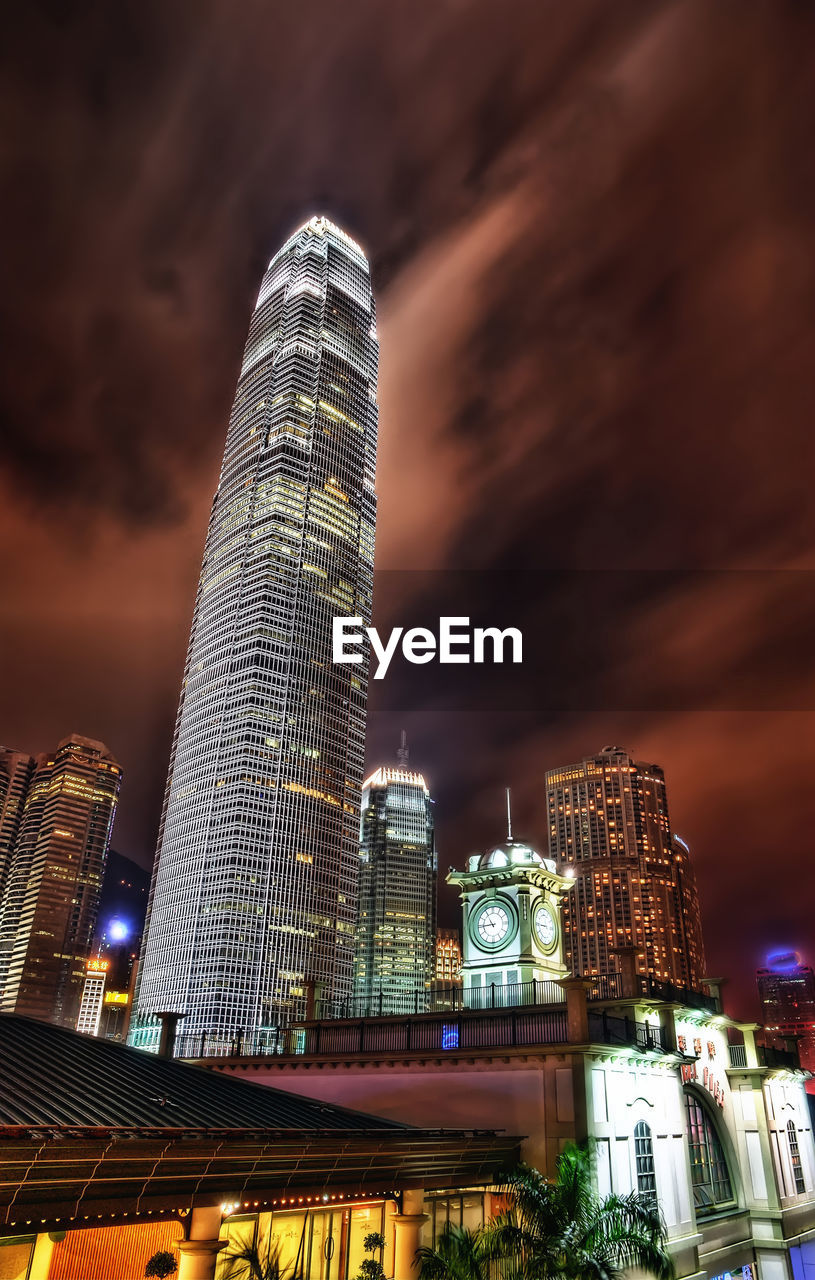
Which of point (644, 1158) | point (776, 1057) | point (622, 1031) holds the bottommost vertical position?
point (644, 1158)

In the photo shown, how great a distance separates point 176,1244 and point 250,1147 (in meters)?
2.09

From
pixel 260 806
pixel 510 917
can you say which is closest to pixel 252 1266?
pixel 510 917

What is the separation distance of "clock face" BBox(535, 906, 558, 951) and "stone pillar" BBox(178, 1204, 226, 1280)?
108 ft

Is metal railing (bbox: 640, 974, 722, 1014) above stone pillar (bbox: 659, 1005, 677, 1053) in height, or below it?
above

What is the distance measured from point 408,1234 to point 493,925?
26.9m

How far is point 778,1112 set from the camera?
48.4 metres

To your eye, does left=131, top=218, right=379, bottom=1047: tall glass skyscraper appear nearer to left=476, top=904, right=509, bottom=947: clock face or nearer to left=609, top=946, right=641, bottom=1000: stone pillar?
left=476, top=904, right=509, bottom=947: clock face

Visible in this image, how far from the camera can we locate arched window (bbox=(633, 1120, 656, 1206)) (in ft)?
104

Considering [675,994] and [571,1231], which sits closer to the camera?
[571,1231]

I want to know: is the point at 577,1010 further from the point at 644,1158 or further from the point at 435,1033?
the point at 644,1158

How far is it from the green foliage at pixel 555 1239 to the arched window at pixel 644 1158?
538 cm

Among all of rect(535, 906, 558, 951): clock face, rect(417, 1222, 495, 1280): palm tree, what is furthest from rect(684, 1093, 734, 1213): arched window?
rect(417, 1222, 495, 1280): palm tree

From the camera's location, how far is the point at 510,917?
4866 centimetres

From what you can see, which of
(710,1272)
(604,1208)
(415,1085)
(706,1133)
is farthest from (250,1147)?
(706,1133)
